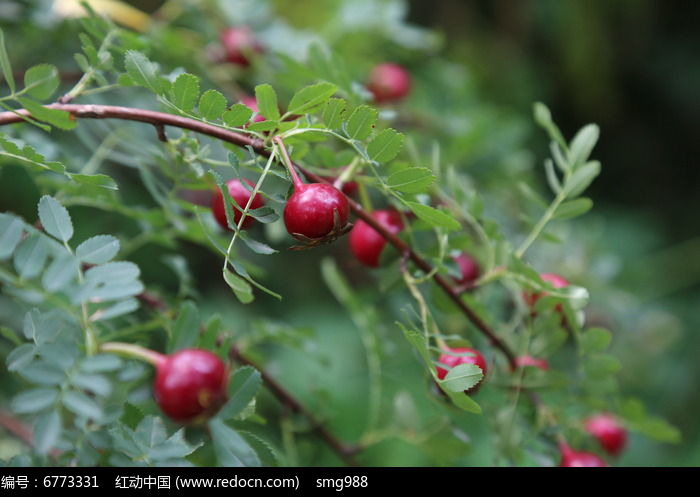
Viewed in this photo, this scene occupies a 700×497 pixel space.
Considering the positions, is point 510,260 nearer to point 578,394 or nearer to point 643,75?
point 578,394

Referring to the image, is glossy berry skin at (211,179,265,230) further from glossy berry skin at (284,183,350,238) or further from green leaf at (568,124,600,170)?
green leaf at (568,124,600,170)

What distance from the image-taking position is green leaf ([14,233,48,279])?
46 cm

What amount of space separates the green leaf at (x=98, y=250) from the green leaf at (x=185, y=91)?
11 cm

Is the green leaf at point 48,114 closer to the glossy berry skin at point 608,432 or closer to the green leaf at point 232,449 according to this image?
the green leaf at point 232,449

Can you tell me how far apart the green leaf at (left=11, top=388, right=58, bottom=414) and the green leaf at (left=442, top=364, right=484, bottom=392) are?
0.27 meters

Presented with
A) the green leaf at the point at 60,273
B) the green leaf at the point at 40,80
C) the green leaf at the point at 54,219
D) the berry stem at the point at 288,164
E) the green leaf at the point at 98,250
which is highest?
the green leaf at the point at 40,80

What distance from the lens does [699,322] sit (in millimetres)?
1604

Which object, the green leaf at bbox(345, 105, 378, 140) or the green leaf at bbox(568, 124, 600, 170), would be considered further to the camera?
the green leaf at bbox(568, 124, 600, 170)

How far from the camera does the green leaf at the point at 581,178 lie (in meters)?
0.61

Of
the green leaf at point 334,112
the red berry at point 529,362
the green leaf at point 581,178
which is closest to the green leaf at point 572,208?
the green leaf at point 581,178

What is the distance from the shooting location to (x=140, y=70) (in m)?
0.46

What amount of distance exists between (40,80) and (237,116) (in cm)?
14

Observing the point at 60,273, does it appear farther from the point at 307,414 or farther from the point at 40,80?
the point at 307,414

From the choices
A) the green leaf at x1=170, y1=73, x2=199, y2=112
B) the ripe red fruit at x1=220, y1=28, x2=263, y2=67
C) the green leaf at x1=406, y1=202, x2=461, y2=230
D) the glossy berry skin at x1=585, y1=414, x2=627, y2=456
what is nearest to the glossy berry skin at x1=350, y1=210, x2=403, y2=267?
the green leaf at x1=406, y1=202, x2=461, y2=230
